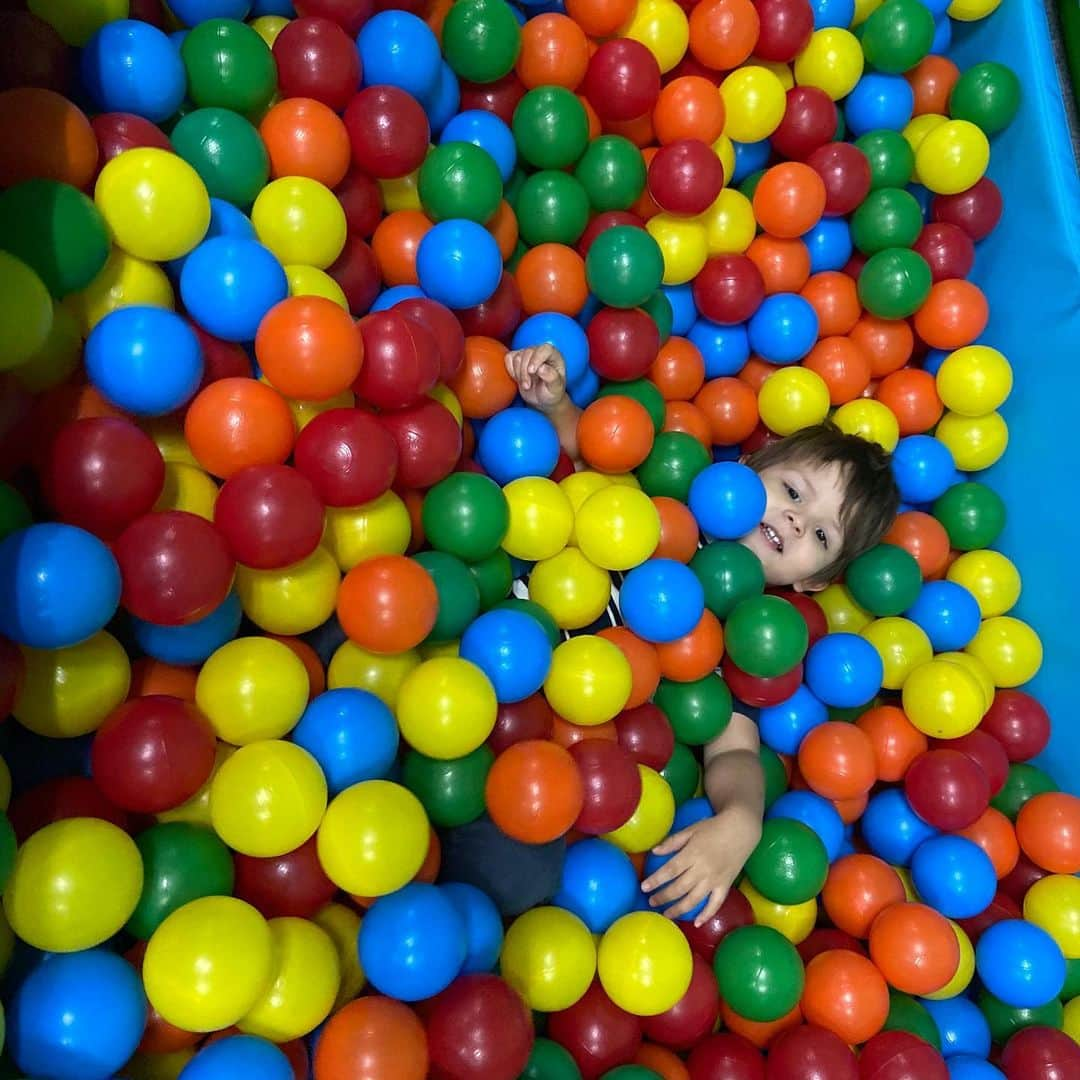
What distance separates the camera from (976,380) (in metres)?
1.49

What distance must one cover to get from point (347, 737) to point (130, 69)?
734mm

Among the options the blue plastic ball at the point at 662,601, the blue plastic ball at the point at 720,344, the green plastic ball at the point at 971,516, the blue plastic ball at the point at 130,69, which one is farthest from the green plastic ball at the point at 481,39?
the green plastic ball at the point at 971,516

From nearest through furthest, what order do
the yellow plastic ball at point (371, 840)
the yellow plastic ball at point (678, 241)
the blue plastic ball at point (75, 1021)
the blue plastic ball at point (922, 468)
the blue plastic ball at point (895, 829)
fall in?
1. the blue plastic ball at point (75, 1021)
2. the yellow plastic ball at point (371, 840)
3. the blue plastic ball at point (895, 829)
4. the yellow plastic ball at point (678, 241)
5. the blue plastic ball at point (922, 468)

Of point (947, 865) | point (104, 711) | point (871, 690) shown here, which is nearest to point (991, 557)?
point (871, 690)

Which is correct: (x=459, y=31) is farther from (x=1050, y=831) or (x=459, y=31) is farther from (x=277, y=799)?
(x=1050, y=831)

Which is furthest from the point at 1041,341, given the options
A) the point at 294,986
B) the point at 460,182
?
the point at 294,986

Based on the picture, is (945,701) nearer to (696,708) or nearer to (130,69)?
(696,708)

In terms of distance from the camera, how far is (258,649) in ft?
3.01

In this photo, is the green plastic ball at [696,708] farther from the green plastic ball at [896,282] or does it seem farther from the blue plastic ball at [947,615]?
the green plastic ball at [896,282]

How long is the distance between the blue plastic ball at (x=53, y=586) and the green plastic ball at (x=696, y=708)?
70 centimetres

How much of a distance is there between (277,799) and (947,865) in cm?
82

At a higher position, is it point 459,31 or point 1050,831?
point 459,31

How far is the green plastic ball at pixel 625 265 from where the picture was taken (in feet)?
4.05

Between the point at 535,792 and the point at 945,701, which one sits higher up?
the point at 945,701
